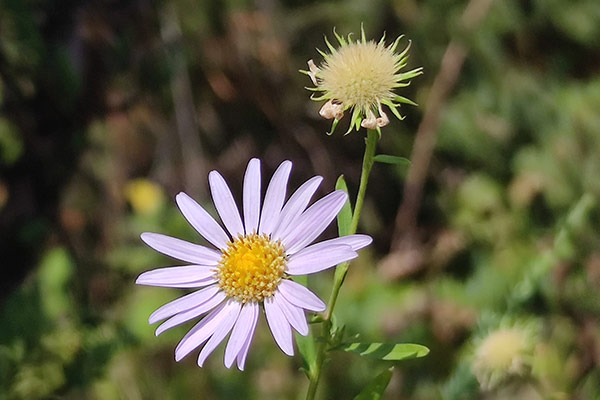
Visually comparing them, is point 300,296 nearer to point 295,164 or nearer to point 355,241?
point 355,241

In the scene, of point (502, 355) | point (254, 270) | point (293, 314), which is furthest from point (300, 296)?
point (502, 355)

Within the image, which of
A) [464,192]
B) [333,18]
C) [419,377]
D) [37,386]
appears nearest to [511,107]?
[464,192]

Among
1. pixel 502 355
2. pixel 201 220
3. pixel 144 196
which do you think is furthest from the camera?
pixel 144 196

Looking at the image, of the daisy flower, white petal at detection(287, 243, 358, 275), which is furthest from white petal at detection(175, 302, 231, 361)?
white petal at detection(287, 243, 358, 275)

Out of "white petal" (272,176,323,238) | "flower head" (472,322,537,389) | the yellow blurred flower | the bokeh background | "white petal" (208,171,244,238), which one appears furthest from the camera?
the yellow blurred flower

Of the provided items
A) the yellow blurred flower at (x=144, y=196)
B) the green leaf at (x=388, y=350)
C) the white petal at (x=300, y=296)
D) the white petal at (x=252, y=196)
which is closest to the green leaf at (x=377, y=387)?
the green leaf at (x=388, y=350)

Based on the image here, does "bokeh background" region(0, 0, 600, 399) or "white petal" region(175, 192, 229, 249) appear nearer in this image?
"white petal" region(175, 192, 229, 249)

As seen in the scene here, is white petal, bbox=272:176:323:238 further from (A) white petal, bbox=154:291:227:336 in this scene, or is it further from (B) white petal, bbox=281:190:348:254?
(A) white petal, bbox=154:291:227:336
